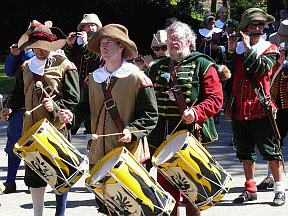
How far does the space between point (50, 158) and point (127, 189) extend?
2.91 ft

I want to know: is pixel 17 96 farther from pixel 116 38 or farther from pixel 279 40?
pixel 279 40

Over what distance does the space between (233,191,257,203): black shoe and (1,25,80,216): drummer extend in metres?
2.06

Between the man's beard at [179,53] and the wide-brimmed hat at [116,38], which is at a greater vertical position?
the wide-brimmed hat at [116,38]

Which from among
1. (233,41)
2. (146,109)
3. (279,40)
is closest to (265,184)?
(279,40)

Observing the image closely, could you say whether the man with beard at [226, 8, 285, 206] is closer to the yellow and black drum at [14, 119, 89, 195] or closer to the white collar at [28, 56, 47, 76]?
the white collar at [28, 56, 47, 76]

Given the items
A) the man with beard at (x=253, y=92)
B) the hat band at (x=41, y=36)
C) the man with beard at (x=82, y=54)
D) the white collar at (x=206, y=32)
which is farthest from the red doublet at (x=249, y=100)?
the white collar at (x=206, y=32)

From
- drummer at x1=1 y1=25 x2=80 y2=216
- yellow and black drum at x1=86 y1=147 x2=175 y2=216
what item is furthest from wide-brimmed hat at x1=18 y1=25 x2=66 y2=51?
yellow and black drum at x1=86 y1=147 x2=175 y2=216

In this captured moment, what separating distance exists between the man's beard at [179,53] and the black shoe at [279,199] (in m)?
2.00

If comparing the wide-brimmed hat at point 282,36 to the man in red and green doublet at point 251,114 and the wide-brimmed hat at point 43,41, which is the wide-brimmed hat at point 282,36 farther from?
the wide-brimmed hat at point 43,41

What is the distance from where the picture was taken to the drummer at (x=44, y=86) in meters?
→ 5.40

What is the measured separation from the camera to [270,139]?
6.36m

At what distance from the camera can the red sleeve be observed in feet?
16.6

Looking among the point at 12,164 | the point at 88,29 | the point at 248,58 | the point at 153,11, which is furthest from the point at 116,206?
the point at 153,11

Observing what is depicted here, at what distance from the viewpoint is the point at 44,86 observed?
213 inches
